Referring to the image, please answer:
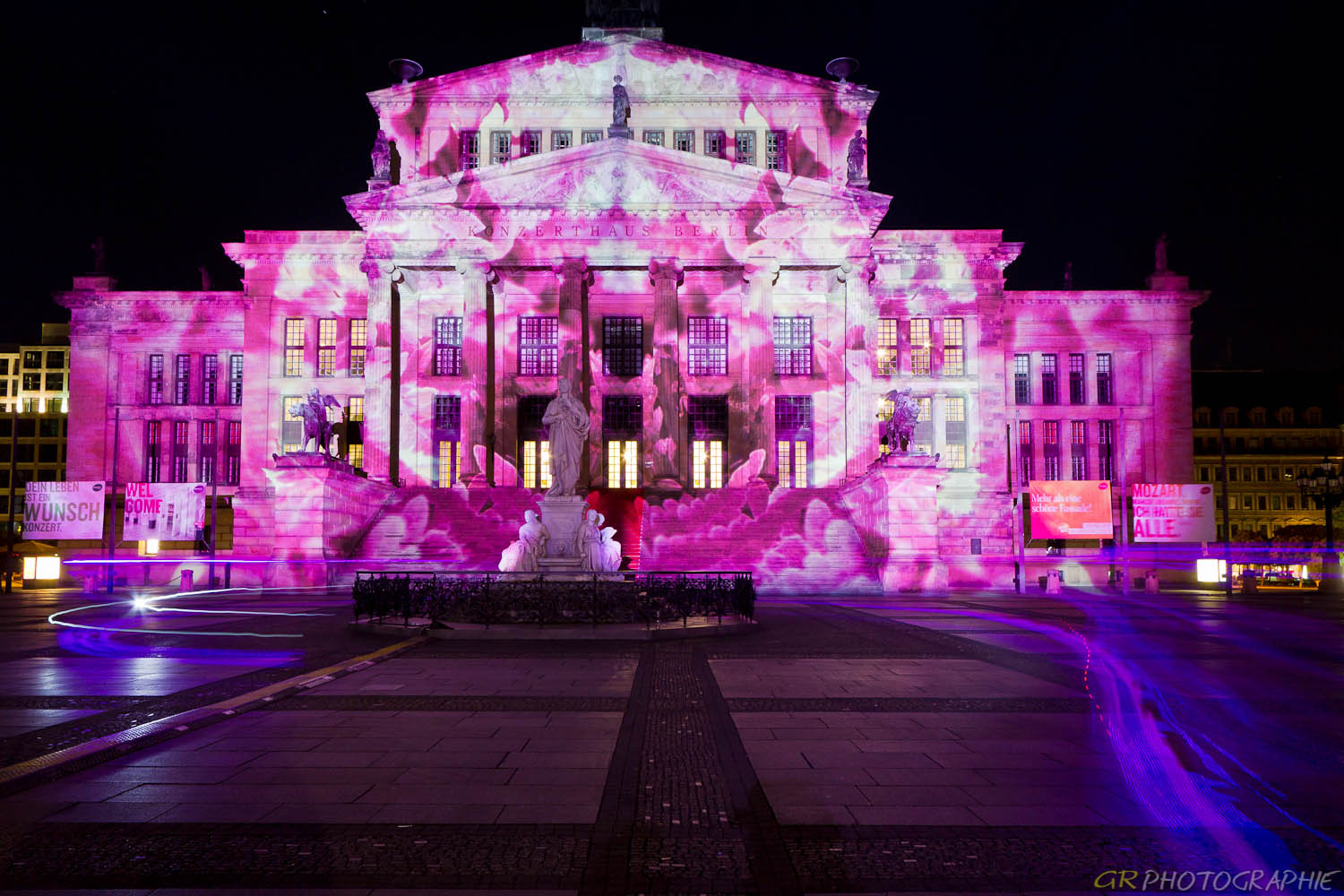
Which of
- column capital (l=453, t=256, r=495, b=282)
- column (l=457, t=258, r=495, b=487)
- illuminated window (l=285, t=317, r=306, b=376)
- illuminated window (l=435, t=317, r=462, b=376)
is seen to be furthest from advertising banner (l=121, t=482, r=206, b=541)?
column capital (l=453, t=256, r=495, b=282)

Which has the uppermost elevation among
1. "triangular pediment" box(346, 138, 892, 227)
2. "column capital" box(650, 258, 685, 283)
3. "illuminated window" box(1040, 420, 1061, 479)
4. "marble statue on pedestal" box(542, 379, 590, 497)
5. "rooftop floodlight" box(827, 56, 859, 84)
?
"rooftop floodlight" box(827, 56, 859, 84)

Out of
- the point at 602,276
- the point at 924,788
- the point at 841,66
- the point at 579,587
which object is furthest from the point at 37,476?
the point at 924,788

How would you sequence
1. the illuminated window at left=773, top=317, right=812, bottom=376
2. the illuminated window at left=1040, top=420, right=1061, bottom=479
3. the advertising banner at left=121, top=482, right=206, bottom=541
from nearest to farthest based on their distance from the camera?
the advertising banner at left=121, top=482, right=206, bottom=541 → the illuminated window at left=773, top=317, right=812, bottom=376 → the illuminated window at left=1040, top=420, right=1061, bottom=479

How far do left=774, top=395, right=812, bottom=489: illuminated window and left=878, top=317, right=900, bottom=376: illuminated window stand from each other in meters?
6.85

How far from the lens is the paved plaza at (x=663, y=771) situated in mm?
5938

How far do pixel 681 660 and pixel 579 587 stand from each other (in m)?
4.64

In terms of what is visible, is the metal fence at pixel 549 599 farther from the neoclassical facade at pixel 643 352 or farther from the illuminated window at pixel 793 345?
the illuminated window at pixel 793 345

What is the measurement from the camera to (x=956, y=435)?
189 ft

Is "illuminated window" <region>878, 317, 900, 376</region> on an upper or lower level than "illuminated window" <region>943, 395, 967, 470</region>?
upper

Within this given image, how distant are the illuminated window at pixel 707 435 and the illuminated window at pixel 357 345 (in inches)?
817

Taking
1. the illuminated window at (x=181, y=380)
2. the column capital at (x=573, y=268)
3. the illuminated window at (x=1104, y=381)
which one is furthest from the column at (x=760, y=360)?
the illuminated window at (x=181, y=380)

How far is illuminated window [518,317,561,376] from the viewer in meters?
53.4

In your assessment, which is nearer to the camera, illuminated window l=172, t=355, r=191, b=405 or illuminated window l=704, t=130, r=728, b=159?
illuminated window l=704, t=130, r=728, b=159

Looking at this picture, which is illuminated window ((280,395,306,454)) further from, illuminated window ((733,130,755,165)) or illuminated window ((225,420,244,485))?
illuminated window ((733,130,755,165))
